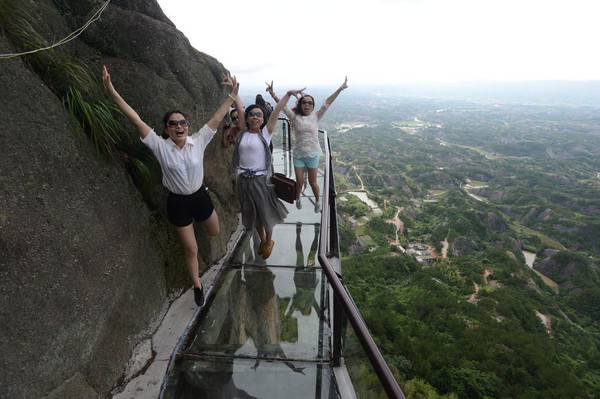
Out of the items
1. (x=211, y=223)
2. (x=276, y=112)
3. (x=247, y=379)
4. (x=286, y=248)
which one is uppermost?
(x=276, y=112)

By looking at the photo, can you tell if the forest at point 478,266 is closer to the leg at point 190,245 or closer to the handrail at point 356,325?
the handrail at point 356,325

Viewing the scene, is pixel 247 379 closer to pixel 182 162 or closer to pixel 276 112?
pixel 182 162

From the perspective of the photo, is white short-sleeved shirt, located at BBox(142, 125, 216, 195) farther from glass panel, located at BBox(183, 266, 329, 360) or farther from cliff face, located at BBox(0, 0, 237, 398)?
glass panel, located at BBox(183, 266, 329, 360)

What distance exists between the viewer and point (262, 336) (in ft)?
9.40

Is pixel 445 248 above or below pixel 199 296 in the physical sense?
below

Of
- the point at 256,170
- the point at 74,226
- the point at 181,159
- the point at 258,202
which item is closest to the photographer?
the point at 74,226

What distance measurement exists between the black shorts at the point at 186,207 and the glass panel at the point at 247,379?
3.90ft

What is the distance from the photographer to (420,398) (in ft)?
62.6

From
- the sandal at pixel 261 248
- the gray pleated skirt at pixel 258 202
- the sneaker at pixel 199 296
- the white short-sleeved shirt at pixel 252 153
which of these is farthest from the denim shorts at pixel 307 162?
the sneaker at pixel 199 296

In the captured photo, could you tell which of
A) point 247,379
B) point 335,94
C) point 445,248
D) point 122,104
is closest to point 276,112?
point 122,104

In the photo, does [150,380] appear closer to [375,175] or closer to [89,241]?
[89,241]

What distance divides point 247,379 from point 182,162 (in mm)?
1833

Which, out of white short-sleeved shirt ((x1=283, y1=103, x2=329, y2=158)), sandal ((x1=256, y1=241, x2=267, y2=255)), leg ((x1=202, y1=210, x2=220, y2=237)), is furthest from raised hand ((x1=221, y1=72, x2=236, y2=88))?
sandal ((x1=256, y1=241, x2=267, y2=255))

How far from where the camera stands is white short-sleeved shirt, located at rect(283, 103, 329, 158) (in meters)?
4.15
